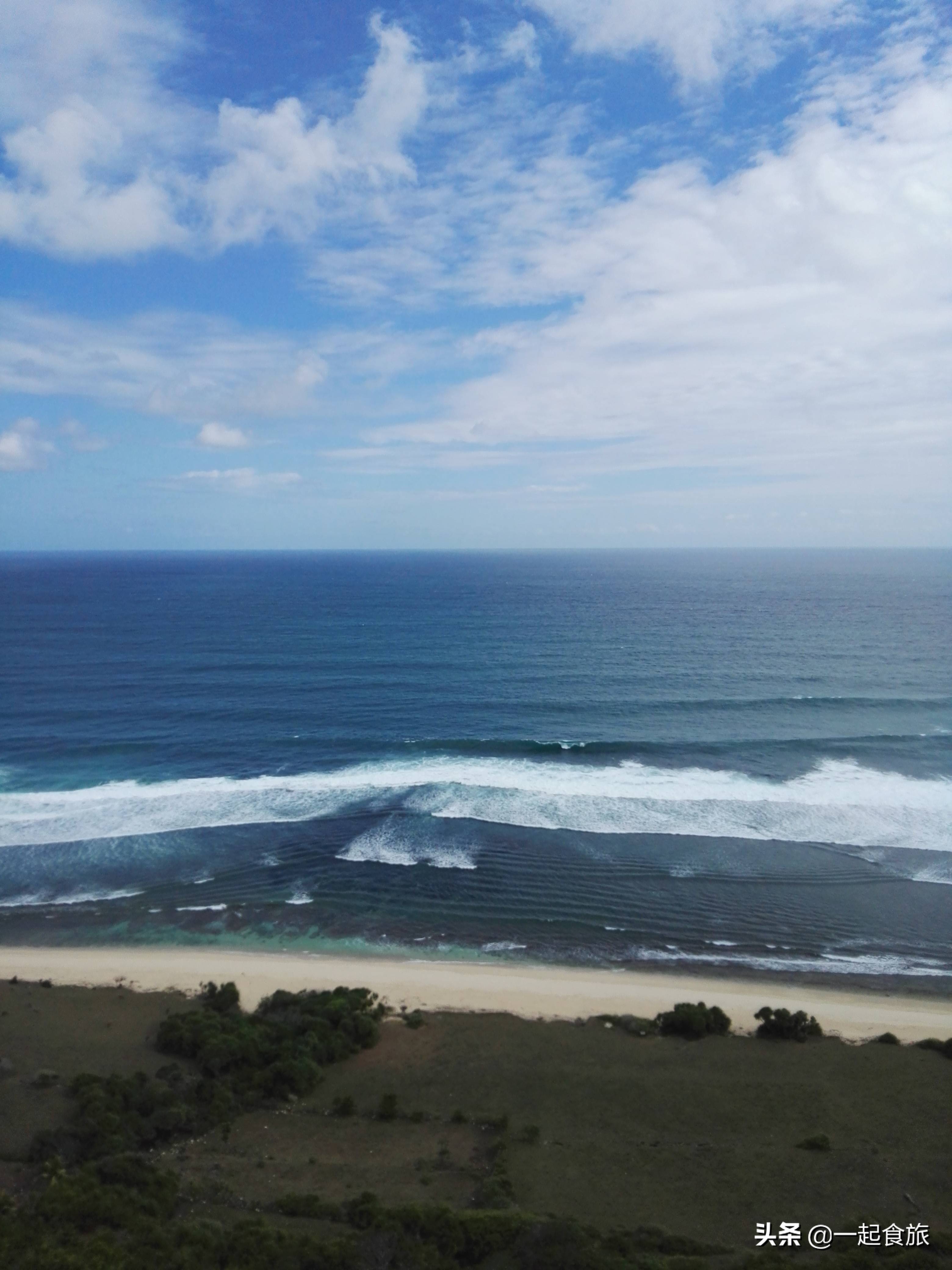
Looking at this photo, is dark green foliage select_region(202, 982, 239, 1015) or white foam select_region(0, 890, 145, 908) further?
white foam select_region(0, 890, 145, 908)


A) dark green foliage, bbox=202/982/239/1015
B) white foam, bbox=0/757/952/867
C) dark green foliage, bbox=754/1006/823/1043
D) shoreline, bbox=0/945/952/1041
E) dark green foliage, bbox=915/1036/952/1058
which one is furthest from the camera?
white foam, bbox=0/757/952/867

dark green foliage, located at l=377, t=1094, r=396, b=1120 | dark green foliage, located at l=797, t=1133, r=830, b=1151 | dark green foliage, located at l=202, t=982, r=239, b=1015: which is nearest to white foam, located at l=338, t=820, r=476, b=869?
dark green foliage, located at l=202, t=982, r=239, b=1015

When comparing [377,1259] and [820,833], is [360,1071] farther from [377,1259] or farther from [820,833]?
[820,833]

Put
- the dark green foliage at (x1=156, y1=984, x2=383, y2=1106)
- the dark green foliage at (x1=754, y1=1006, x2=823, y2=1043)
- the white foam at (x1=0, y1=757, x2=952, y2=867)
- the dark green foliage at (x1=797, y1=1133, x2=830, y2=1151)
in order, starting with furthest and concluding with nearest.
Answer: the white foam at (x1=0, y1=757, x2=952, y2=867) < the dark green foliage at (x1=754, y1=1006, x2=823, y2=1043) < the dark green foliage at (x1=156, y1=984, x2=383, y2=1106) < the dark green foliage at (x1=797, y1=1133, x2=830, y2=1151)

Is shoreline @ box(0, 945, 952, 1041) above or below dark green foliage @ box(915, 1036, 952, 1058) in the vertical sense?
below

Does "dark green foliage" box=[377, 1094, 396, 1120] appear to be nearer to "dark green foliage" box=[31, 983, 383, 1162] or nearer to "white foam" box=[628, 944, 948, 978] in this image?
"dark green foliage" box=[31, 983, 383, 1162]

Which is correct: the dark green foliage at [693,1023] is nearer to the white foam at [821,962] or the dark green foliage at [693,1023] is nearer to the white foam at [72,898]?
the white foam at [821,962]

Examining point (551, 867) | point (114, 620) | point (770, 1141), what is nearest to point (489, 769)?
point (551, 867)

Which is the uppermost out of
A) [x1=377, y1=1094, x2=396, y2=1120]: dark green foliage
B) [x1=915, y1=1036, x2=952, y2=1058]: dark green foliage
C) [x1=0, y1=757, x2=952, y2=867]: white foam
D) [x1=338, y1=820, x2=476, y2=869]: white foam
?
[x1=0, y1=757, x2=952, y2=867]: white foam
